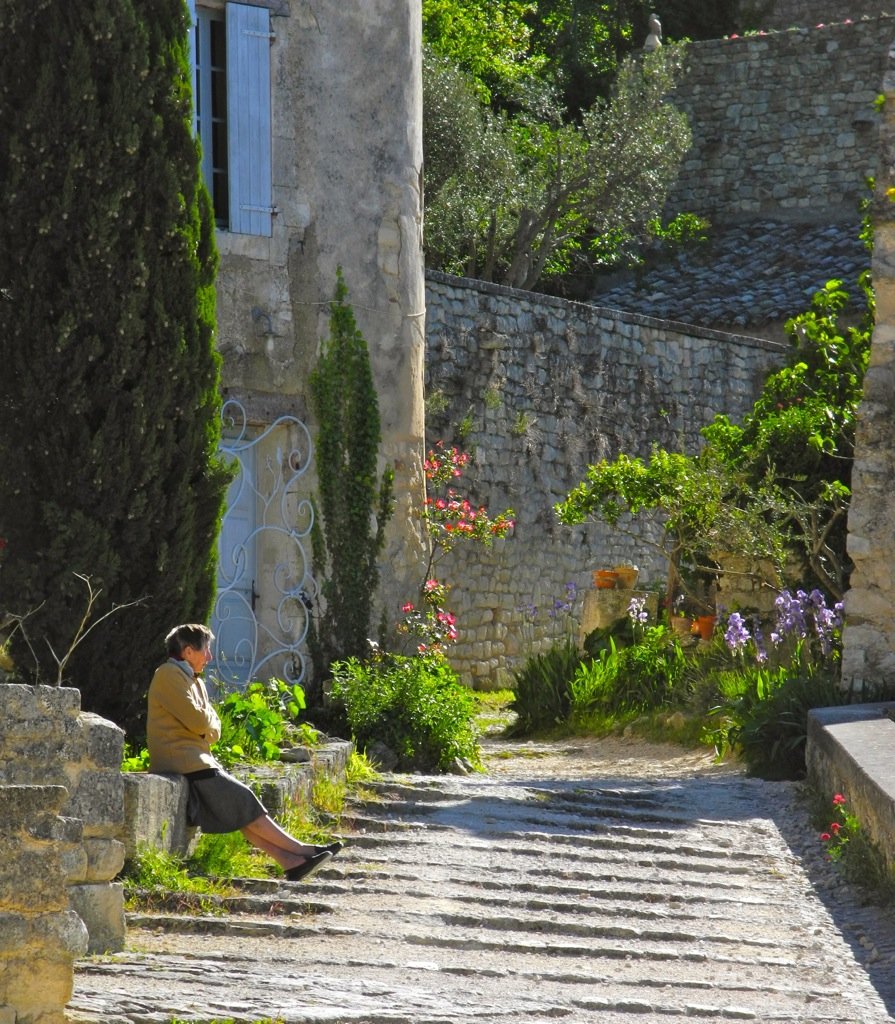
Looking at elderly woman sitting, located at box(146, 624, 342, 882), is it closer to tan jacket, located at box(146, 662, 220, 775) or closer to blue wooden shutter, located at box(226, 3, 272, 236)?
tan jacket, located at box(146, 662, 220, 775)

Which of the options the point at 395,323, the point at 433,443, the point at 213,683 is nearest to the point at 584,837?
the point at 213,683

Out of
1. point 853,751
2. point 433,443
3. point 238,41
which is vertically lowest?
point 853,751

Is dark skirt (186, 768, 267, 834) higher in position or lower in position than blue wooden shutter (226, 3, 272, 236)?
lower

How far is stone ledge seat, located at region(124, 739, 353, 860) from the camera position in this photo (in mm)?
6621

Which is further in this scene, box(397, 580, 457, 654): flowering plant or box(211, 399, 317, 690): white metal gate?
box(397, 580, 457, 654): flowering plant

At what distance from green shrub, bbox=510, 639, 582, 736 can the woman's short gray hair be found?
6.18 meters

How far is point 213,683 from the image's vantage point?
32.6 ft

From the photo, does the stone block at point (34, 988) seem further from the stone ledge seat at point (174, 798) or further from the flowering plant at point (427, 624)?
the flowering plant at point (427, 624)

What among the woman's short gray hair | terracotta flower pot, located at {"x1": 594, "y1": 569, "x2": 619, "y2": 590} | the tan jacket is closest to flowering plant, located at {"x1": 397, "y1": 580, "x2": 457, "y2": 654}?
the woman's short gray hair

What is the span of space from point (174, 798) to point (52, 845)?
214 centimetres

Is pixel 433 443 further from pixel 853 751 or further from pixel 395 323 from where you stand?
pixel 853 751

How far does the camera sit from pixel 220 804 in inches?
278

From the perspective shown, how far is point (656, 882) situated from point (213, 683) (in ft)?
10.7

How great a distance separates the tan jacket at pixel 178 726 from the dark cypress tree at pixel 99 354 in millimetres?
1116
